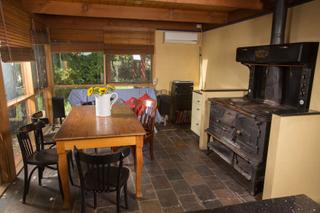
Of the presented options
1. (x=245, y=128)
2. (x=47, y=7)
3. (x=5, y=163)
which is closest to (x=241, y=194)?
(x=245, y=128)

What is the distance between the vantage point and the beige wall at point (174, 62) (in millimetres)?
5133

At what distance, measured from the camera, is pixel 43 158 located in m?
2.30

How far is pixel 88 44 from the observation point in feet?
15.6

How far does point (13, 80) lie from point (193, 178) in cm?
285

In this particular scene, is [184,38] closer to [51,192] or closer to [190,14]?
[190,14]

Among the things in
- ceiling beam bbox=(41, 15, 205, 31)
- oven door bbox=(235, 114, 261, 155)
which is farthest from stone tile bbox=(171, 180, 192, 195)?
ceiling beam bbox=(41, 15, 205, 31)

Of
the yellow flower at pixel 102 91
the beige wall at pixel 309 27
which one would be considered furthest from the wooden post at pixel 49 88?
the beige wall at pixel 309 27

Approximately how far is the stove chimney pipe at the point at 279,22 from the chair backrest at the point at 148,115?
1.82 m

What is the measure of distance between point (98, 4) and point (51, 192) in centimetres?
286

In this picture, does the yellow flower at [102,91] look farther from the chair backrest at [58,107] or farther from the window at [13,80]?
the chair backrest at [58,107]

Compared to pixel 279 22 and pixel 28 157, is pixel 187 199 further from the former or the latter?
pixel 279 22

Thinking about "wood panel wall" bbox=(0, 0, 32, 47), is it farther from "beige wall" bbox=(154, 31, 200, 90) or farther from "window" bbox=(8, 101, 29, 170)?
"beige wall" bbox=(154, 31, 200, 90)

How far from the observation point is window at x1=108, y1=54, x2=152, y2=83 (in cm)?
504

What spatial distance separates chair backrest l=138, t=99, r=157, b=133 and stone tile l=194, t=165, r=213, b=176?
0.85m
